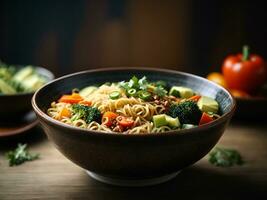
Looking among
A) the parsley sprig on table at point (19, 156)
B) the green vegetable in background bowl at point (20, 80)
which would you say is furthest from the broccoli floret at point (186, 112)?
the green vegetable in background bowl at point (20, 80)

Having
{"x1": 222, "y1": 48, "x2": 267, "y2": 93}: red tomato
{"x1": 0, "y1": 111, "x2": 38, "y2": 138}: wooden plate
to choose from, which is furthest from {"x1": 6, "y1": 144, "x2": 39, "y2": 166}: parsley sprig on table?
{"x1": 222, "y1": 48, "x2": 267, "y2": 93}: red tomato

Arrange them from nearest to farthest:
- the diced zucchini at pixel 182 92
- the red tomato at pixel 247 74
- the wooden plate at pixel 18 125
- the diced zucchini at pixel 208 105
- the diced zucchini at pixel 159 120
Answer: the diced zucchini at pixel 159 120
the diced zucchini at pixel 208 105
the diced zucchini at pixel 182 92
the wooden plate at pixel 18 125
the red tomato at pixel 247 74

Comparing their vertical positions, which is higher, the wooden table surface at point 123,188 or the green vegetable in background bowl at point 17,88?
the green vegetable in background bowl at point 17,88

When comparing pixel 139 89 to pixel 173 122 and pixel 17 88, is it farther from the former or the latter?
pixel 17 88

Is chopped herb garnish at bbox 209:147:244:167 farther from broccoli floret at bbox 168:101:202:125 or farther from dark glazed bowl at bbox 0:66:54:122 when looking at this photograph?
dark glazed bowl at bbox 0:66:54:122

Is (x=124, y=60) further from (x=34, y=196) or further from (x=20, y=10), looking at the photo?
(x=34, y=196)

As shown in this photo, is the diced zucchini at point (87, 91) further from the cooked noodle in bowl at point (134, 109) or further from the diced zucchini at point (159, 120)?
the diced zucchini at point (159, 120)
